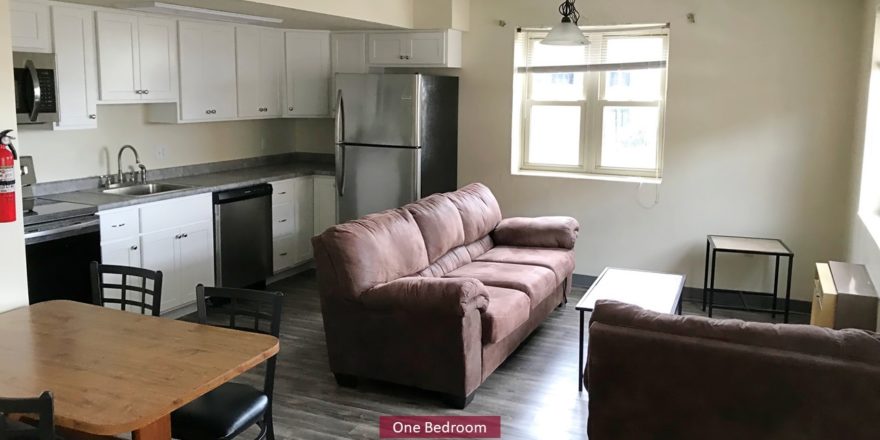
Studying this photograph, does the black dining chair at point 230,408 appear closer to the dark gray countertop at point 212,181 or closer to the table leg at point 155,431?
the table leg at point 155,431

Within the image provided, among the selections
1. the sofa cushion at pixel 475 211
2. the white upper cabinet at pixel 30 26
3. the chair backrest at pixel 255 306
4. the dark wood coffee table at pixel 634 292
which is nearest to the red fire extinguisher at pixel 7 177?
the chair backrest at pixel 255 306

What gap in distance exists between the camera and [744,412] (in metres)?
2.62

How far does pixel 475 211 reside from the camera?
17.7ft

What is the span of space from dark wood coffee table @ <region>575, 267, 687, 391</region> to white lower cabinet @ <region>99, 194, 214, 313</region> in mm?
2769

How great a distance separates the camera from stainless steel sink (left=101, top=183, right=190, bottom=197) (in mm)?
5383

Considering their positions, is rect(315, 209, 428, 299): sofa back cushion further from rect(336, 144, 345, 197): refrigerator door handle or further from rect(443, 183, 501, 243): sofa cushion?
rect(336, 144, 345, 197): refrigerator door handle

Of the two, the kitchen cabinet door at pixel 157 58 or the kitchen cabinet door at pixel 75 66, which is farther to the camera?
the kitchen cabinet door at pixel 157 58

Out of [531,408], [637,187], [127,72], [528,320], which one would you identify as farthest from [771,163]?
[127,72]

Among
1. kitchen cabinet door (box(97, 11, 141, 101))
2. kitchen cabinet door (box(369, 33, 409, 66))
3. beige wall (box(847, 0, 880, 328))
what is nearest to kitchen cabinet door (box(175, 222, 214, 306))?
kitchen cabinet door (box(97, 11, 141, 101))

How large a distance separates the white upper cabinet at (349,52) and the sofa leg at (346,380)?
332 centimetres

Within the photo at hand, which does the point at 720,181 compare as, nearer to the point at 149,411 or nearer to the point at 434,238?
the point at 434,238

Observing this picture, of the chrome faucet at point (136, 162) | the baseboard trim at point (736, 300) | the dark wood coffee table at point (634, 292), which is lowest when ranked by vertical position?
the baseboard trim at point (736, 300)

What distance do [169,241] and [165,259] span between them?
0.41ft

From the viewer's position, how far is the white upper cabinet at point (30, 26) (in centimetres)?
432
